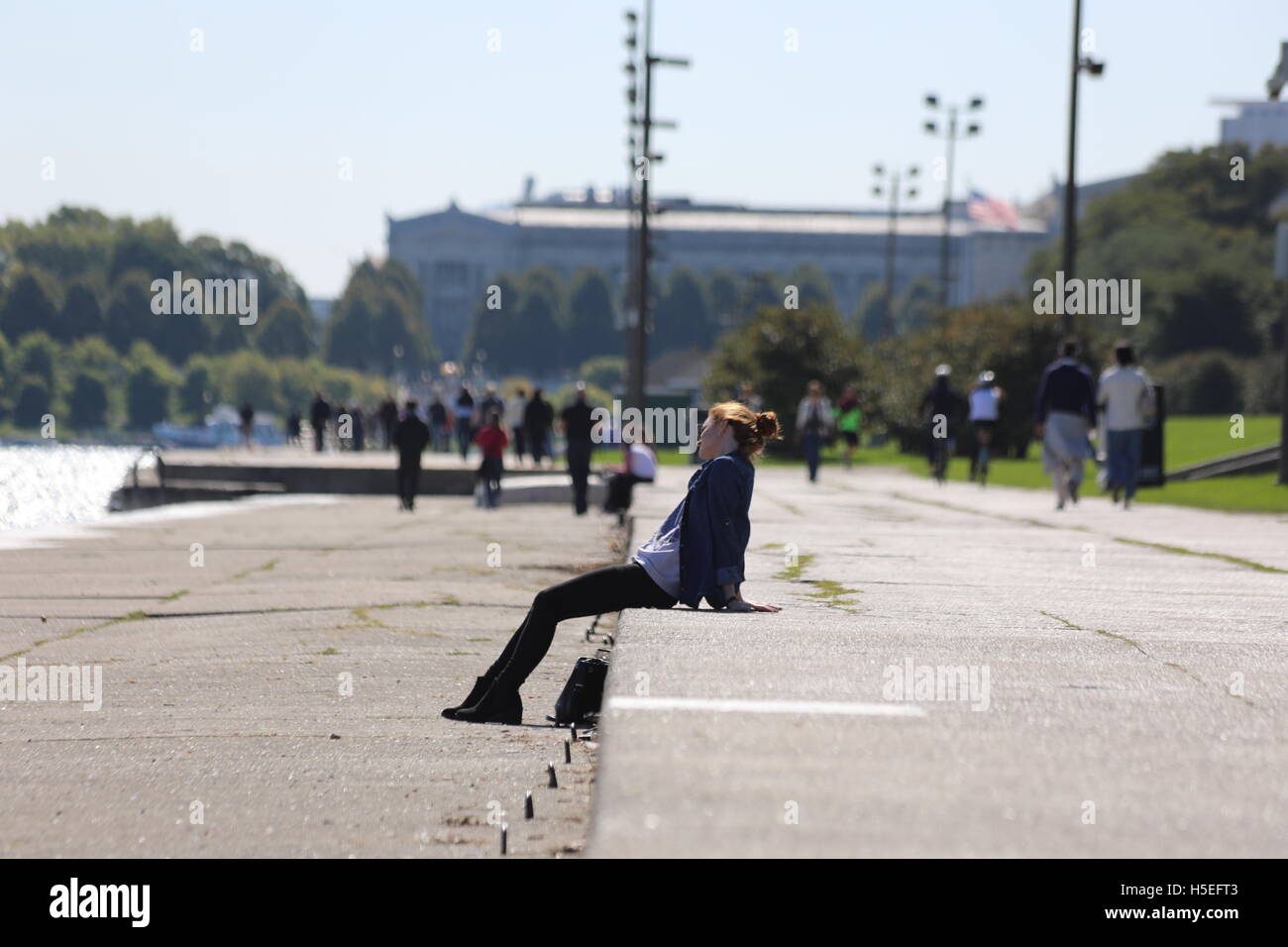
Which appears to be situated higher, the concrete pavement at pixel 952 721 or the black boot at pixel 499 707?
the concrete pavement at pixel 952 721

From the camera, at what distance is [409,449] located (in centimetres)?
2684

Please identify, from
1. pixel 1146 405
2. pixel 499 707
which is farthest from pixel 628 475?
pixel 499 707

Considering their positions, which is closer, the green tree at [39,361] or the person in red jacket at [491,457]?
the person in red jacket at [491,457]

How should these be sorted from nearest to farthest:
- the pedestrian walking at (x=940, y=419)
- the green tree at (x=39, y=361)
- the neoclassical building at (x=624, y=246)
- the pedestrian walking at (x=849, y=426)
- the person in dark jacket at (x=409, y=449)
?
the person in dark jacket at (x=409, y=449) → the pedestrian walking at (x=940, y=419) → the pedestrian walking at (x=849, y=426) → the green tree at (x=39, y=361) → the neoclassical building at (x=624, y=246)

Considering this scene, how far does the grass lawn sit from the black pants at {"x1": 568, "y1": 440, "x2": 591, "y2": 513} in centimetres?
645

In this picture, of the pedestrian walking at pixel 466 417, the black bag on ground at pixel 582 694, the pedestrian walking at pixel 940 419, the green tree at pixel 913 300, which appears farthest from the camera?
the green tree at pixel 913 300

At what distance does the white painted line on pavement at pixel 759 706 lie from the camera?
5.42m

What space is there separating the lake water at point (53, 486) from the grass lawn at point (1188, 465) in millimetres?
12520

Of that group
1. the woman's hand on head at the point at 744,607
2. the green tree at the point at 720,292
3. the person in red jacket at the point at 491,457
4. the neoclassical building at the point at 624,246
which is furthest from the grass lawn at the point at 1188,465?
the neoclassical building at the point at 624,246

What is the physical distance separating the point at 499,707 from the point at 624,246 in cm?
18170

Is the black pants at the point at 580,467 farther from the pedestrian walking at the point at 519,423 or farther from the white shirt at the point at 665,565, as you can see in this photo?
the white shirt at the point at 665,565

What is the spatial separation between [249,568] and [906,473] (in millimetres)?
22063

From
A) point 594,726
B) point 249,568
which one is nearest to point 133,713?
point 594,726
